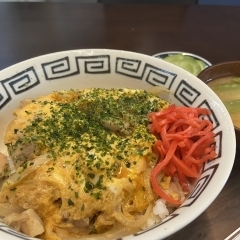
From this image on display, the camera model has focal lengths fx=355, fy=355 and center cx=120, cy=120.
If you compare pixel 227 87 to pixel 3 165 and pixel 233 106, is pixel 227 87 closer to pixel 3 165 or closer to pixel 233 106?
pixel 233 106

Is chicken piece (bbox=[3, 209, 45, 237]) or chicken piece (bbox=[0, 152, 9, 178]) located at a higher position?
chicken piece (bbox=[0, 152, 9, 178])

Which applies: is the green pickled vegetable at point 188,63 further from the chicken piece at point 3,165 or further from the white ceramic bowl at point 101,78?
the chicken piece at point 3,165

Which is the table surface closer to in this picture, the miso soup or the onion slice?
the miso soup

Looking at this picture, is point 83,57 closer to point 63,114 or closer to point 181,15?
point 63,114

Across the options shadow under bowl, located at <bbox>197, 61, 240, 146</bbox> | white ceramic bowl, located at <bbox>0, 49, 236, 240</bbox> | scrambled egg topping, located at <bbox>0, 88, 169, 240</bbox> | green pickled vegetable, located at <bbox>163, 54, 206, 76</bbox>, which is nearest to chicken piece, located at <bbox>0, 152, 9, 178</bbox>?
scrambled egg topping, located at <bbox>0, 88, 169, 240</bbox>

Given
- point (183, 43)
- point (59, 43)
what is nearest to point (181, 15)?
point (183, 43)

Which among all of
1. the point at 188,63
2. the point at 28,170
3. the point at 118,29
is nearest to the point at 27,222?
the point at 28,170

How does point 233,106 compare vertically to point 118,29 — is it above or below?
below
